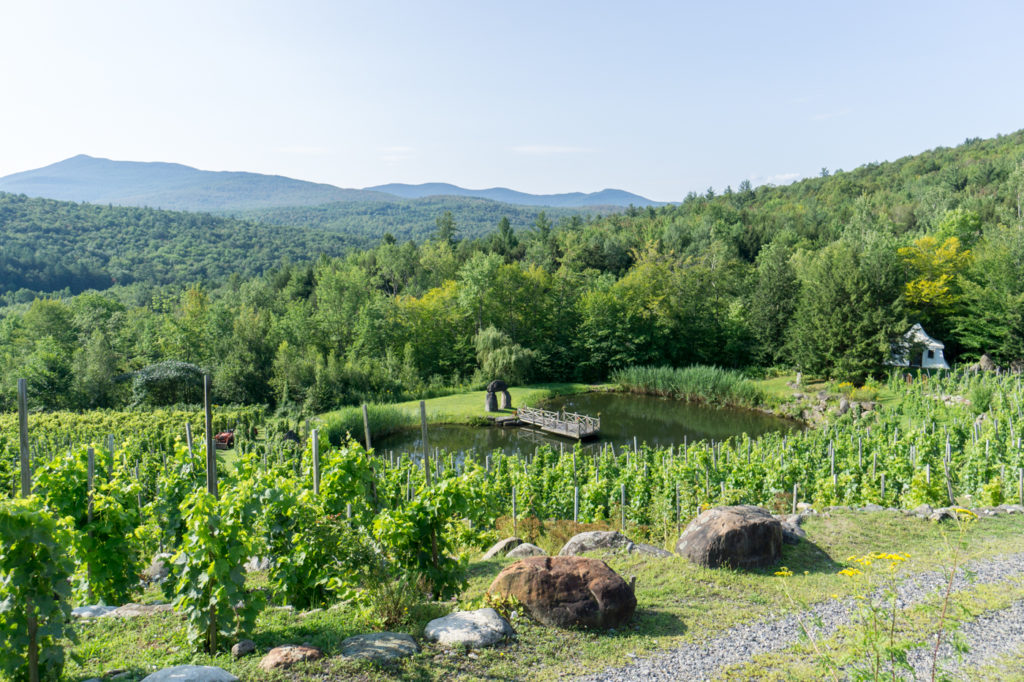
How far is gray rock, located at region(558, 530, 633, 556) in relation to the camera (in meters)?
9.10

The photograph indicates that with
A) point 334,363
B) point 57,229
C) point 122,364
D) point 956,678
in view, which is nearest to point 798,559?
point 956,678

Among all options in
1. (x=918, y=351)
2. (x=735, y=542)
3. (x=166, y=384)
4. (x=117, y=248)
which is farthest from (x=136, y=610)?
(x=117, y=248)

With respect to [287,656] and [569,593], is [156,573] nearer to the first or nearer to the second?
[287,656]

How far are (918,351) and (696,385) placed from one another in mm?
11164

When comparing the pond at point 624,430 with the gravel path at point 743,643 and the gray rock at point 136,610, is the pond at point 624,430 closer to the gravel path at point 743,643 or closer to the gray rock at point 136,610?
the gravel path at point 743,643

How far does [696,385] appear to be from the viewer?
1278 inches

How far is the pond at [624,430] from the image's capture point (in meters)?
25.1

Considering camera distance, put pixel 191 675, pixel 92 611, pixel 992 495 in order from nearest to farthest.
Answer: pixel 191 675 < pixel 92 611 < pixel 992 495

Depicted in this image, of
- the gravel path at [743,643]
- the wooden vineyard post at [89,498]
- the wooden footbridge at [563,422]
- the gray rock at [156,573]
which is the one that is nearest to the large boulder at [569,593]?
the gravel path at [743,643]

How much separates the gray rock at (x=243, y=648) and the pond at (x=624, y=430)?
59.2 feet

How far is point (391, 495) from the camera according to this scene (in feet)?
31.4

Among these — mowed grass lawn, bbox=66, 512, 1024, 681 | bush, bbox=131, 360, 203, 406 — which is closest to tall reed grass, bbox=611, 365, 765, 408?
mowed grass lawn, bbox=66, 512, 1024, 681

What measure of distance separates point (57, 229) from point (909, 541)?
118 m

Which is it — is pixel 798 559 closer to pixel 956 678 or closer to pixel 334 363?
pixel 956 678
